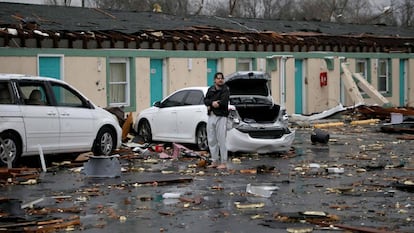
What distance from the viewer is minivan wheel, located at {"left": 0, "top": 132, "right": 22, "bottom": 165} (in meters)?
15.0

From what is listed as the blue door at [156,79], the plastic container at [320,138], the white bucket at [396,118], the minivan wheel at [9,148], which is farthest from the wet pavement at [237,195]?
the blue door at [156,79]

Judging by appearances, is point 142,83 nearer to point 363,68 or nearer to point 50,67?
point 50,67

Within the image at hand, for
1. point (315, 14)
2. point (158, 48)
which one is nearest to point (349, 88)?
point (158, 48)

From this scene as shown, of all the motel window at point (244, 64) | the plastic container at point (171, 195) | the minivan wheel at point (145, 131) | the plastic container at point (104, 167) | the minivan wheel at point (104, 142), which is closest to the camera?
the plastic container at point (171, 195)

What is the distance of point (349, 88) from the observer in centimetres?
3325

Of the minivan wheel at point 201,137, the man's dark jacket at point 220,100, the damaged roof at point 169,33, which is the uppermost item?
the damaged roof at point 169,33

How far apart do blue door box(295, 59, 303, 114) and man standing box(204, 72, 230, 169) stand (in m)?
15.9

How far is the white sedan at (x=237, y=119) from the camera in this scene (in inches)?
703

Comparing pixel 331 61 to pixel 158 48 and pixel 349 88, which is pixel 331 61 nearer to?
pixel 349 88

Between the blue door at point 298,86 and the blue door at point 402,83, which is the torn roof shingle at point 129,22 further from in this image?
the blue door at point 298,86

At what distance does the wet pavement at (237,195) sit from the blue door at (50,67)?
228 inches

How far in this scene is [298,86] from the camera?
32375 mm

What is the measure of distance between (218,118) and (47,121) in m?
3.44

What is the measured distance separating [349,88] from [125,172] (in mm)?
19526
